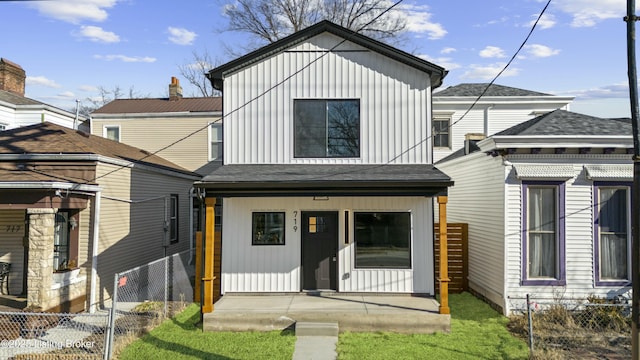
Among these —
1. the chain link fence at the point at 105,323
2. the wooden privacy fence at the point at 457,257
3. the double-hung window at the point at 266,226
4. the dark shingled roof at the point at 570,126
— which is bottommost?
the chain link fence at the point at 105,323

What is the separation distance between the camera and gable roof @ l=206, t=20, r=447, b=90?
1130cm

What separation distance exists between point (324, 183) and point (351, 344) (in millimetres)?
3355

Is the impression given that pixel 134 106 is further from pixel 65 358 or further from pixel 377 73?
pixel 65 358

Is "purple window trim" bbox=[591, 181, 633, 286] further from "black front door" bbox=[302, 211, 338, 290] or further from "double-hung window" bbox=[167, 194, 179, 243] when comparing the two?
"double-hung window" bbox=[167, 194, 179, 243]

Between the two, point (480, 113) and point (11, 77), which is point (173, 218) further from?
point (480, 113)

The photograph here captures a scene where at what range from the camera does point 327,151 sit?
1150 centimetres

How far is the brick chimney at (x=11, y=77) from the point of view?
21.8 m

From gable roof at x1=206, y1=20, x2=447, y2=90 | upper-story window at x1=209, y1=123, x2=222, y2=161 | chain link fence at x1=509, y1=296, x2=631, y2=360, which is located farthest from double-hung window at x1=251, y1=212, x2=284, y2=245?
upper-story window at x1=209, y1=123, x2=222, y2=161

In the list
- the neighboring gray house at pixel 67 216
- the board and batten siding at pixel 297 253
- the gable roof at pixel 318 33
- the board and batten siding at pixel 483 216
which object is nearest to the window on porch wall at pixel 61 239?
the neighboring gray house at pixel 67 216

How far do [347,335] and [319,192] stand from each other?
3.09 metres

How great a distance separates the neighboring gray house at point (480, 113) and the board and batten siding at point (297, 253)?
31.2 feet

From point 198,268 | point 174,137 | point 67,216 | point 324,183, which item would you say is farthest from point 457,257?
point 174,137

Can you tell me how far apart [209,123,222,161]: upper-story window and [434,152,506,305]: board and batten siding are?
35.4 ft

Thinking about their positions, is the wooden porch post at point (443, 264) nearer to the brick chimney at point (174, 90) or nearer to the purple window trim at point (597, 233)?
the purple window trim at point (597, 233)
